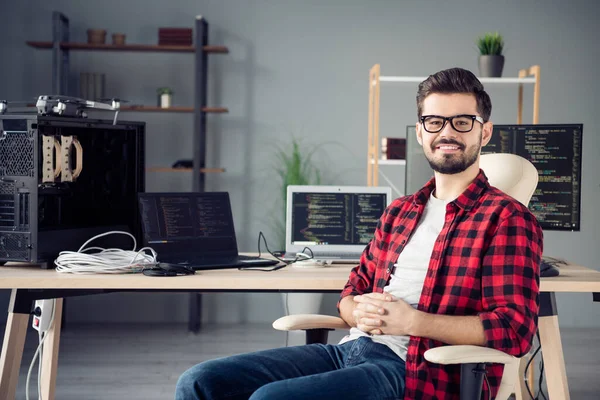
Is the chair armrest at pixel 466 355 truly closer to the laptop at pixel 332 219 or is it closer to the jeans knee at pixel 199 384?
the jeans knee at pixel 199 384

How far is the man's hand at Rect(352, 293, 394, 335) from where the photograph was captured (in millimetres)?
1728

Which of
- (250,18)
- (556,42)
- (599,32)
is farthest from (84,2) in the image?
(599,32)

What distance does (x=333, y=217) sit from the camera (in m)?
2.84

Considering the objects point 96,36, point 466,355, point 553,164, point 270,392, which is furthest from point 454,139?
point 96,36

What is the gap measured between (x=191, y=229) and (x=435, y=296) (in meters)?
1.15

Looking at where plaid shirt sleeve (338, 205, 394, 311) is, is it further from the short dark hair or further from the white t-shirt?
the short dark hair

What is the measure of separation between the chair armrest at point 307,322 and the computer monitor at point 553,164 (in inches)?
51.1

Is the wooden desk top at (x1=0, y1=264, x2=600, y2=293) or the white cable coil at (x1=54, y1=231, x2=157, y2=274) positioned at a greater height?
the white cable coil at (x1=54, y1=231, x2=157, y2=274)

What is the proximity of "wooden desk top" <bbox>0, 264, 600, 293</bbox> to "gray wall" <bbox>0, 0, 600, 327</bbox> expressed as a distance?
8.56 ft

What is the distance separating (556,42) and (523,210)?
360 cm

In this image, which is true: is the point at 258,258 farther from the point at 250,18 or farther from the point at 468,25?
the point at 468,25

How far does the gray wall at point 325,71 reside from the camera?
192 inches

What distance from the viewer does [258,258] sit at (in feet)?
8.70

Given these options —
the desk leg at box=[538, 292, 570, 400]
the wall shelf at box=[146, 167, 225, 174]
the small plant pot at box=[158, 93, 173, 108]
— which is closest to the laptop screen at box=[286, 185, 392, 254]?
the desk leg at box=[538, 292, 570, 400]
